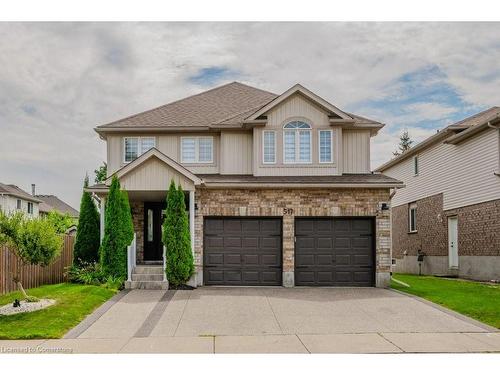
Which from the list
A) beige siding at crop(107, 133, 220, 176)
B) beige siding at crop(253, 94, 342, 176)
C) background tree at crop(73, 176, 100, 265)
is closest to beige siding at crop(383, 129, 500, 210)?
beige siding at crop(253, 94, 342, 176)

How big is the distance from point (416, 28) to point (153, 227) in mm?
10136

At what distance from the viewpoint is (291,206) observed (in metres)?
17.4

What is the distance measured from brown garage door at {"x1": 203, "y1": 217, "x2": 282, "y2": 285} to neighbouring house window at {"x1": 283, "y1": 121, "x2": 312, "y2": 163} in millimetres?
2270

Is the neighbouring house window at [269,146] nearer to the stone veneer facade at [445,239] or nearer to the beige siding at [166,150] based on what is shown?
the beige siding at [166,150]

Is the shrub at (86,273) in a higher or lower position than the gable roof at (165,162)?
lower

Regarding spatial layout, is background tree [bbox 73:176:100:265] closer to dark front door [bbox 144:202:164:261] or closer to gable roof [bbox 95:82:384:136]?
dark front door [bbox 144:202:164:261]

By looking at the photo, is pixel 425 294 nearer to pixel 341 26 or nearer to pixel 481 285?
pixel 481 285

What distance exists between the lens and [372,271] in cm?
1734

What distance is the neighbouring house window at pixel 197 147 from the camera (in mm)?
19359

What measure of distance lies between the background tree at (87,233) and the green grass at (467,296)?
9.25 meters

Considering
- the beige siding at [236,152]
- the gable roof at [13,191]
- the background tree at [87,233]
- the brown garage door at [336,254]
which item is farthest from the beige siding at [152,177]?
the gable roof at [13,191]

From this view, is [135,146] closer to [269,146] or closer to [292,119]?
[269,146]

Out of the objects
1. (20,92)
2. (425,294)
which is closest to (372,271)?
(425,294)

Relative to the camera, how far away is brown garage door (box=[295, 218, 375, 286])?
1731 centimetres
